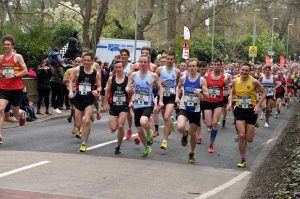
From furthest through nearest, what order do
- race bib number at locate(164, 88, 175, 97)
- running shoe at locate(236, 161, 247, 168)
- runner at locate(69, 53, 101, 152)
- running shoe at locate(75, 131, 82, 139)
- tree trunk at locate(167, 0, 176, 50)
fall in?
1. tree trunk at locate(167, 0, 176, 50)
2. running shoe at locate(75, 131, 82, 139)
3. race bib number at locate(164, 88, 175, 97)
4. runner at locate(69, 53, 101, 152)
5. running shoe at locate(236, 161, 247, 168)

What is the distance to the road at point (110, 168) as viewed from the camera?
8.66m

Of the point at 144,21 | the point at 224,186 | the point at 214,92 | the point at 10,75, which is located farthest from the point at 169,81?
the point at 144,21

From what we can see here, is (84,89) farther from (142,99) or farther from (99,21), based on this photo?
(99,21)

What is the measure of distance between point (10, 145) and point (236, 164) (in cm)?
441

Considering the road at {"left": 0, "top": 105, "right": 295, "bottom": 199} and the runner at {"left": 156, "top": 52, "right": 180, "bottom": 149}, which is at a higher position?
the runner at {"left": 156, "top": 52, "right": 180, "bottom": 149}

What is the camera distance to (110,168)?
10359mm

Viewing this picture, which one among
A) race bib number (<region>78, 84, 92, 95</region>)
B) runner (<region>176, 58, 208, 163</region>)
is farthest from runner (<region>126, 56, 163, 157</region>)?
race bib number (<region>78, 84, 92, 95</region>)

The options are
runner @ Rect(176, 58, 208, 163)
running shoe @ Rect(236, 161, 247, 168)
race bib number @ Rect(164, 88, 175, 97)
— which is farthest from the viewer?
race bib number @ Rect(164, 88, 175, 97)

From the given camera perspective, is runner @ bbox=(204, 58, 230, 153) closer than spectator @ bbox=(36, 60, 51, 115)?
Yes

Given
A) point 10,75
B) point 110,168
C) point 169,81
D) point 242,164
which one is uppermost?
point 10,75

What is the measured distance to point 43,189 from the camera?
8.38m

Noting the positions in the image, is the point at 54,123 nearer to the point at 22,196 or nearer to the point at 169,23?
the point at 22,196

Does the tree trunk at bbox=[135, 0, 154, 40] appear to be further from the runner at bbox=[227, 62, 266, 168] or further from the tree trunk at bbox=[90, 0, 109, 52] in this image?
the runner at bbox=[227, 62, 266, 168]

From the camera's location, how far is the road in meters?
8.66
